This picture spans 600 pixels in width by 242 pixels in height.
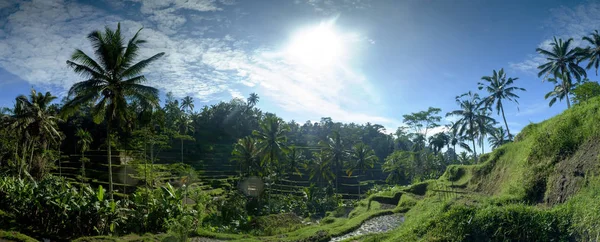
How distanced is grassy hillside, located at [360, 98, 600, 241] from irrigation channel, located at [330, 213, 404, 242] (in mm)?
5125

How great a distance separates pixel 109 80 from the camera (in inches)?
754

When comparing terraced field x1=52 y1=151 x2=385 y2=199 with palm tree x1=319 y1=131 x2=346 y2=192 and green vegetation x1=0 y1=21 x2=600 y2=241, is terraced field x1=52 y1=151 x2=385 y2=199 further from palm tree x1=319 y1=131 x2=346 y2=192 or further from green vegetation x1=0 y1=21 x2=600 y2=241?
palm tree x1=319 y1=131 x2=346 y2=192

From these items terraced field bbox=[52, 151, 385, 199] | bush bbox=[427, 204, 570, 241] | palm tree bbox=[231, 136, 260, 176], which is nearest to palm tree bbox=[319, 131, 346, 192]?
palm tree bbox=[231, 136, 260, 176]

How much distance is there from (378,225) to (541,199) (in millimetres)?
10529

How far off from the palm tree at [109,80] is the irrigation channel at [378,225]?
49.1ft

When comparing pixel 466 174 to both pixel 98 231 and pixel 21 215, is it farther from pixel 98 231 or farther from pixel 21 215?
pixel 21 215

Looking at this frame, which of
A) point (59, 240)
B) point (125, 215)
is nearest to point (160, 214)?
point (125, 215)

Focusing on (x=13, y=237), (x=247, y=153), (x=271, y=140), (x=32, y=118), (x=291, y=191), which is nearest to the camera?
(x=13, y=237)

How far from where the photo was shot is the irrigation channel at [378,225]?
20209 millimetres

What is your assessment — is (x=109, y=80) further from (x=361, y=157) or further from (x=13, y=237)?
(x=361, y=157)

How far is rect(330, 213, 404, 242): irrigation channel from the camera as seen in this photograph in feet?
66.3

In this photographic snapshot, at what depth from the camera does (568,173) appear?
490 inches

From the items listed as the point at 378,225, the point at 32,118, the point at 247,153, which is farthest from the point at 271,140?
the point at 32,118

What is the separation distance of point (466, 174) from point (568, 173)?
16246 mm
